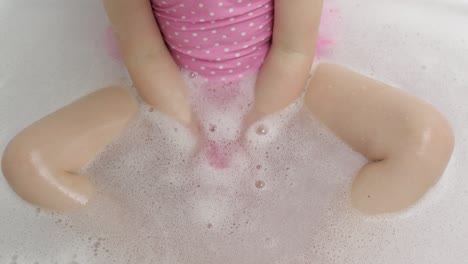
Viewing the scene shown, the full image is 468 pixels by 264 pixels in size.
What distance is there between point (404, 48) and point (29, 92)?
2.11ft

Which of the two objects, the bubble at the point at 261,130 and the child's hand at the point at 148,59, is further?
the bubble at the point at 261,130

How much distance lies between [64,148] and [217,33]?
28 cm

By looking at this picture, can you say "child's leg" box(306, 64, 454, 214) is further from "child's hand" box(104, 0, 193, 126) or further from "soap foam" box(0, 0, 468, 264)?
"child's hand" box(104, 0, 193, 126)

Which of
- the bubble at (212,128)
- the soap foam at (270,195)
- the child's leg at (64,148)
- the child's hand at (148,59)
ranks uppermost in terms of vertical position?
the child's hand at (148,59)

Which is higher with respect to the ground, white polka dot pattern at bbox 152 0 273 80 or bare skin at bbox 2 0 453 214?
white polka dot pattern at bbox 152 0 273 80

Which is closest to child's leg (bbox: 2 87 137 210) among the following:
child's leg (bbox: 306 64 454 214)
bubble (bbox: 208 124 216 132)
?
bubble (bbox: 208 124 216 132)

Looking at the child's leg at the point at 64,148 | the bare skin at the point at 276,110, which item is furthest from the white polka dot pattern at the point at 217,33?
the child's leg at the point at 64,148

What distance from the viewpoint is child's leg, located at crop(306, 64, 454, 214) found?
838 mm

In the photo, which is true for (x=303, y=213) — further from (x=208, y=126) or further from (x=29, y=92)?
(x=29, y=92)

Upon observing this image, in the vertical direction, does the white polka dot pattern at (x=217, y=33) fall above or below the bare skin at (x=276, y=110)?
above

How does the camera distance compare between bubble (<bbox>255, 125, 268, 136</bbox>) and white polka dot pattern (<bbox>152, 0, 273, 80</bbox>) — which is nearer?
white polka dot pattern (<bbox>152, 0, 273, 80</bbox>)

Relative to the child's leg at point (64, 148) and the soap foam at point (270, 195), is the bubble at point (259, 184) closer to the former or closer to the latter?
the soap foam at point (270, 195)

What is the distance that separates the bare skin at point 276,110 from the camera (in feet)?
2.77

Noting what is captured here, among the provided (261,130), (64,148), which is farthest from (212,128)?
(64,148)
